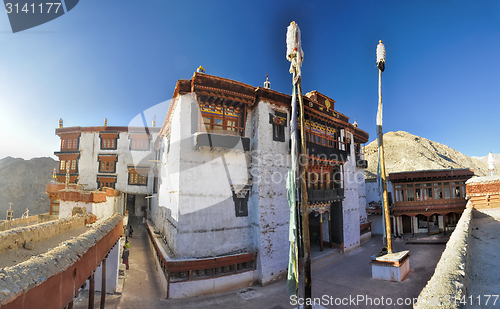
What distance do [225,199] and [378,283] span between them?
967 cm

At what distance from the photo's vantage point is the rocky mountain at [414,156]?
71706mm

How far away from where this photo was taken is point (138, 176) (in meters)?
32.5

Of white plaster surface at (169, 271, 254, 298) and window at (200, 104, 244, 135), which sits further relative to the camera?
window at (200, 104, 244, 135)

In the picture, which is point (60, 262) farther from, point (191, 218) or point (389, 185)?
point (389, 185)

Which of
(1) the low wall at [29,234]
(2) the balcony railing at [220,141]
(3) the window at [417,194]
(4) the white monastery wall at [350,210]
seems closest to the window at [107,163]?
(1) the low wall at [29,234]

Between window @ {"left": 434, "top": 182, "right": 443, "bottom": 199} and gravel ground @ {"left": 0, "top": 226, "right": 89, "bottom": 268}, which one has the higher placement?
window @ {"left": 434, "top": 182, "right": 443, "bottom": 199}

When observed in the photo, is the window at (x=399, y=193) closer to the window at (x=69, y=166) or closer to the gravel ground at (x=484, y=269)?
the gravel ground at (x=484, y=269)

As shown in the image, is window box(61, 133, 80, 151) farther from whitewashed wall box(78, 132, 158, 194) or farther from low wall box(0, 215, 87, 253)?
low wall box(0, 215, 87, 253)

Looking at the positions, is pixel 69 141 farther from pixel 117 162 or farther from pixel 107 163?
pixel 117 162

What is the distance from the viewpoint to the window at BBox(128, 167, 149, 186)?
1265 inches

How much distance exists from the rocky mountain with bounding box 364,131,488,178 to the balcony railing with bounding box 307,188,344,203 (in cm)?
5217

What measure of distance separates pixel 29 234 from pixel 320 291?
1293 centimetres

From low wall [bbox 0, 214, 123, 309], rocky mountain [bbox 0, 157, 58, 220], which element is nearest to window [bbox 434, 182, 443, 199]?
low wall [bbox 0, 214, 123, 309]

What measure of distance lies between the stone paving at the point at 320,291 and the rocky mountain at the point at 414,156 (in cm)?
5619
